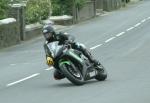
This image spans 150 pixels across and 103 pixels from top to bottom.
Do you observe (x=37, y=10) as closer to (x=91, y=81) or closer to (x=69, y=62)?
(x=91, y=81)

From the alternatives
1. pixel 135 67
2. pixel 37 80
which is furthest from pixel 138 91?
pixel 135 67

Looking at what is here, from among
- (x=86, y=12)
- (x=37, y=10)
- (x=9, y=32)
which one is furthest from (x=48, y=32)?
(x=86, y=12)

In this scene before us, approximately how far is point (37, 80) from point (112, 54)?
6.71 metres

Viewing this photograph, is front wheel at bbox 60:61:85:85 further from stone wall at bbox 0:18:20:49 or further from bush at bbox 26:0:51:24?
Answer: bush at bbox 26:0:51:24

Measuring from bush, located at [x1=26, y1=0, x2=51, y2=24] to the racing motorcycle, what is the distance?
21043 millimetres

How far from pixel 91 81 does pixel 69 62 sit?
1.20 m

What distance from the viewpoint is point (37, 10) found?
36.2m

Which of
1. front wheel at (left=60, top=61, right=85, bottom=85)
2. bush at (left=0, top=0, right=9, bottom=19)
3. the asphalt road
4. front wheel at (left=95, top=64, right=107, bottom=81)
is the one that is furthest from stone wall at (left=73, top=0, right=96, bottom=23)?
front wheel at (left=60, top=61, right=85, bottom=85)

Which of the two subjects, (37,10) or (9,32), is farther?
(37,10)

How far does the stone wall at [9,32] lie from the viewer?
2908 centimetres

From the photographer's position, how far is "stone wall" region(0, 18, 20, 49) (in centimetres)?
2908

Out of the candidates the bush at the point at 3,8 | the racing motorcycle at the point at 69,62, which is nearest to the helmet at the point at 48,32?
the racing motorcycle at the point at 69,62

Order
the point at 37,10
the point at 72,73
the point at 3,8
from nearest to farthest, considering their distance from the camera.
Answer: the point at 72,73 → the point at 3,8 → the point at 37,10

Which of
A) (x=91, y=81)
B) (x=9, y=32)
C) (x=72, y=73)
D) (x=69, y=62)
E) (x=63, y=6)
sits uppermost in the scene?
(x=69, y=62)
